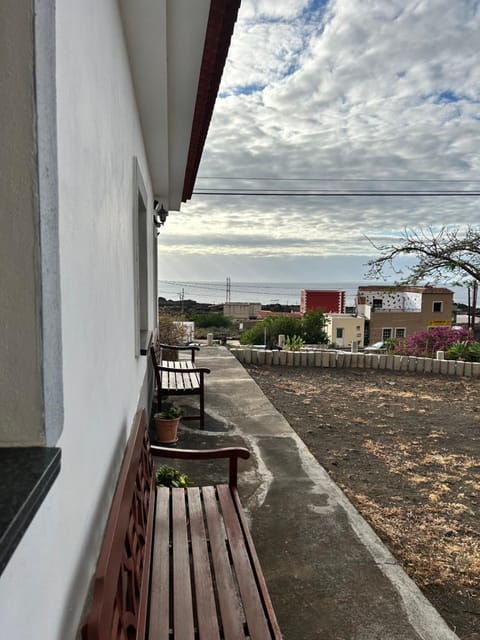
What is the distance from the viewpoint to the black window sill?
51 cm

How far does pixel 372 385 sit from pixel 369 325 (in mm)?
27215

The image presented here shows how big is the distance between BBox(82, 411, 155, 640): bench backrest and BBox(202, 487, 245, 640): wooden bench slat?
254 millimetres

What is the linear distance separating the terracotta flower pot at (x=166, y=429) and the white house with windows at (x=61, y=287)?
1.89 meters

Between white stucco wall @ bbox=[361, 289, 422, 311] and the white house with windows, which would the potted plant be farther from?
white stucco wall @ bbox=[361, 289, 422, 311]

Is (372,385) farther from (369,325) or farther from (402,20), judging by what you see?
(369,325)

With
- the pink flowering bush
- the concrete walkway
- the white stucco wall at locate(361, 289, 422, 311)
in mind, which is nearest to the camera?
the concrete walkway

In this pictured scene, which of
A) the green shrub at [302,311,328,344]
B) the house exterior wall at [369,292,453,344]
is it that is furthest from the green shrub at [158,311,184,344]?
the house exterior wall at [369,292,453,344]

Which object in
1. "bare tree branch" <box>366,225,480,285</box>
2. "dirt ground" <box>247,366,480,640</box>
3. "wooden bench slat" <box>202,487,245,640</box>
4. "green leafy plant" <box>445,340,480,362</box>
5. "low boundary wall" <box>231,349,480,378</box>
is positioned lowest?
"dirt ground" <box>247,366,480,640</box>

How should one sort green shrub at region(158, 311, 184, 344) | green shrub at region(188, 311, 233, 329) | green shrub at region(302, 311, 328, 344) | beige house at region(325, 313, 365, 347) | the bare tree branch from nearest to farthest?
green shrub at region(158, 311, 184, 344)
the bare tree branch
green shrub at region(302, 311, 328, 344)
green shrub at region(188, 311, 233, 329)
beige house at region(325, 313, 365, 347)

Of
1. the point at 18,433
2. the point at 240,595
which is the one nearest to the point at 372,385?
the point at 240,595

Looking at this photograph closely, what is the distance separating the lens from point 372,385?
756 cm

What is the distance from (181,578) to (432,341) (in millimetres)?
10032

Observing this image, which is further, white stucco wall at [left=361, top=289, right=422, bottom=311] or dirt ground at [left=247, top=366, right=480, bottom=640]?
white stucco wall at [left=361, top=289, right=422, bottom=311]

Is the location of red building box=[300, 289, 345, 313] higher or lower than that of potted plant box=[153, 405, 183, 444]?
higher
